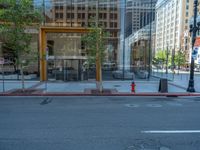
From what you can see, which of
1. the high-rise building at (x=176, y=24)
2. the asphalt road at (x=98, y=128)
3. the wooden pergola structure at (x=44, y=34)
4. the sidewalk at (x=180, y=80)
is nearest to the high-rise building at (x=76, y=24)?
the wooden pergola structure at (x=44, y=34)

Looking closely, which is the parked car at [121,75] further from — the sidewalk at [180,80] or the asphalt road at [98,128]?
the asphalt road at [98,128]

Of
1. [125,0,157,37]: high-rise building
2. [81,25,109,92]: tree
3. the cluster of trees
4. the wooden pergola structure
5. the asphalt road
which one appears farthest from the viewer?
the cluster of trees

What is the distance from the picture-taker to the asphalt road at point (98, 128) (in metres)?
5.84

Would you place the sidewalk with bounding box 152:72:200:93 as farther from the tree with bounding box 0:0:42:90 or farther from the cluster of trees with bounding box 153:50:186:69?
the tree with bounding box 0:0:42:90

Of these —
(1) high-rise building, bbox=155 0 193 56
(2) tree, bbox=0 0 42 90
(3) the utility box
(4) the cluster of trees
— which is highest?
(1) high-rise building, bbox=155 0 193 56

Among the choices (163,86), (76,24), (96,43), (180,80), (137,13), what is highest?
(137,13)

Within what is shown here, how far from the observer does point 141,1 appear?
24734mm

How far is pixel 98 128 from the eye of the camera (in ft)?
24.1

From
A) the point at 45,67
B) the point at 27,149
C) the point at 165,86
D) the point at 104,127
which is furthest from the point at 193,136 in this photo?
the point at 45,67

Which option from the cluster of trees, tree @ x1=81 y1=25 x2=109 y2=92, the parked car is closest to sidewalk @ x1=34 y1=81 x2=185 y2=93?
tree @ x1=81 y1=25 x2=109 y2=92

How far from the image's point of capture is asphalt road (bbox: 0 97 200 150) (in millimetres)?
5844

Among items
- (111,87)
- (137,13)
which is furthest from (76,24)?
(111,87)

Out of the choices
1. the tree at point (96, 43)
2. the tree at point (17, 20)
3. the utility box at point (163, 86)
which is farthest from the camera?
the utility box at point (163, 86)

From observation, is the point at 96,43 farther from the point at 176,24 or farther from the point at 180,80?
the point at 176,24
